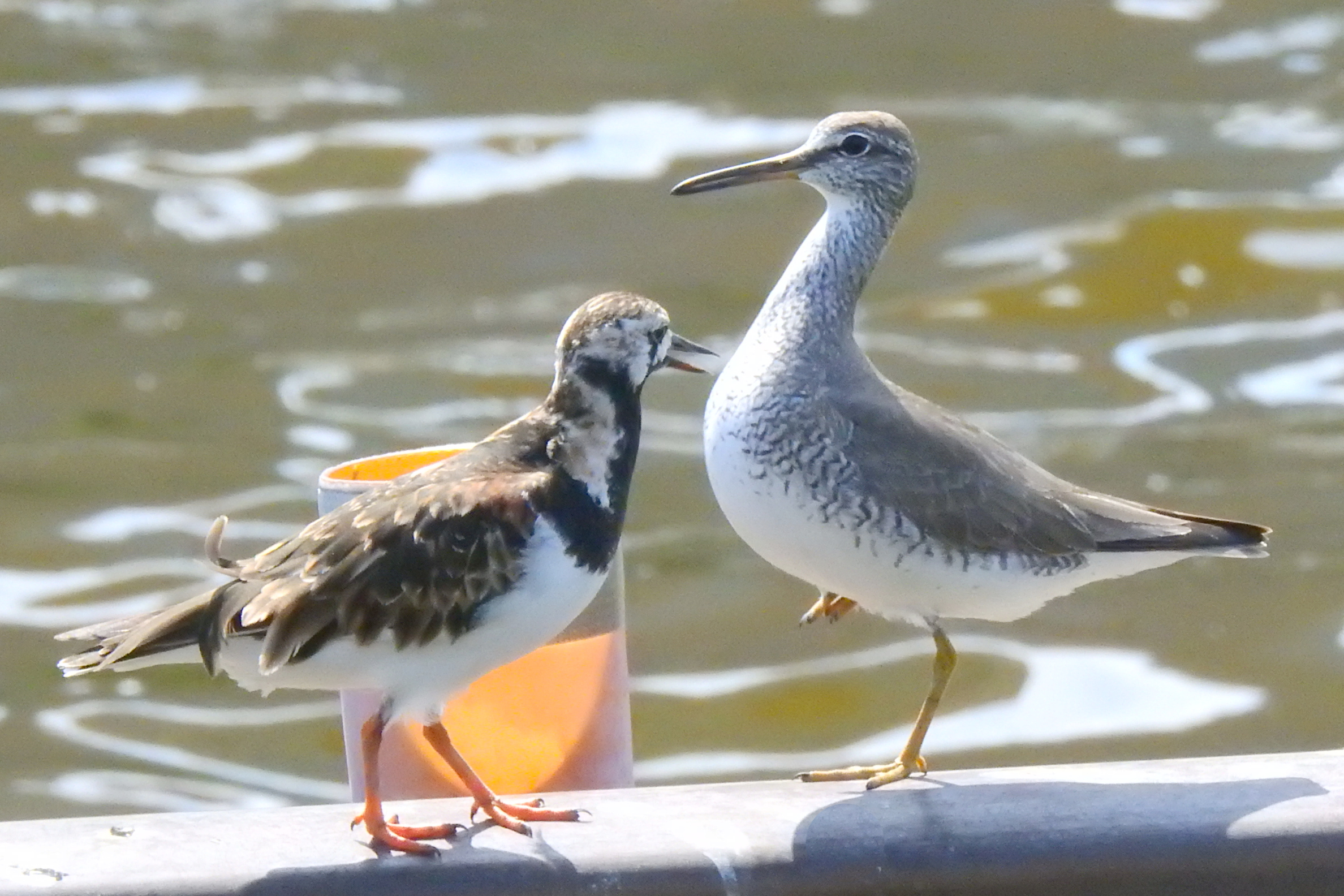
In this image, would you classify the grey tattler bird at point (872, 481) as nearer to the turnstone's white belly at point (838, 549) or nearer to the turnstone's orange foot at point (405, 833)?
the turnstone's white belly at point (838, 549)

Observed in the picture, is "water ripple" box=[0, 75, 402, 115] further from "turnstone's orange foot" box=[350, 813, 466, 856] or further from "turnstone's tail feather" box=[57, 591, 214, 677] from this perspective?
"turnstone's orange foot" box=[350, 813, 466, 856]

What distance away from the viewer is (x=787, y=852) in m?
3.74

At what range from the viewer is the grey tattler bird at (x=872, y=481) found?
14.4 ft

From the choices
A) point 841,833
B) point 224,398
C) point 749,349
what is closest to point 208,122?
point 224,398

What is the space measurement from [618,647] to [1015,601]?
3.22 feet

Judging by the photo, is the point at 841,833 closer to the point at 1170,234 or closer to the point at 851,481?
the point at 851,481

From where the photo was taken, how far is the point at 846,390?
4672 mm

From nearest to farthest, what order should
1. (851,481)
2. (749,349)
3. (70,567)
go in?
(851,481) → (749,349) → (70,567)

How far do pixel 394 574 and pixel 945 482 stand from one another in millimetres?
1437

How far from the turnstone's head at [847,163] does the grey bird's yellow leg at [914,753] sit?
119cm

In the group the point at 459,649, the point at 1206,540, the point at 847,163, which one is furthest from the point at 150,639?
the point at 1206,540

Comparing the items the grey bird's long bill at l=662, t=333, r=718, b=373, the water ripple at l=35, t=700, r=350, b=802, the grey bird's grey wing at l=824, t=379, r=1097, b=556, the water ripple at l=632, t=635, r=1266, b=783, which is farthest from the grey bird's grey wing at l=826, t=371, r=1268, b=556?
the water ripple at l=35, t=700, r=350, b=802

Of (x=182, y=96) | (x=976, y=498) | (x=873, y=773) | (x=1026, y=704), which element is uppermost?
(x=182, y=96)

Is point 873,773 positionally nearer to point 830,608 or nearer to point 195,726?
point 830,608
